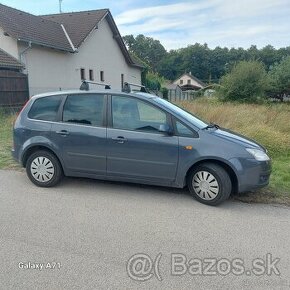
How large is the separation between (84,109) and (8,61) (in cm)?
1347

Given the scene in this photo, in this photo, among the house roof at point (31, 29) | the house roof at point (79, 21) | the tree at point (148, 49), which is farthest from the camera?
the tree at point (148, 49)

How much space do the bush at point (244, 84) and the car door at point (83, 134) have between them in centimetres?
2517

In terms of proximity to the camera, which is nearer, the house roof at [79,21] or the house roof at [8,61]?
the house roof at [8,61]

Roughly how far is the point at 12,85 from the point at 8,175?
11.5 m

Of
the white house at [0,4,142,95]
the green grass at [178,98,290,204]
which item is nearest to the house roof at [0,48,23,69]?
the white house at [0,4,142,95]

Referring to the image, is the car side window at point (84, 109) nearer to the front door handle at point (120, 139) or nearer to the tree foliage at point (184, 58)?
the front door handle at point (120, 139)

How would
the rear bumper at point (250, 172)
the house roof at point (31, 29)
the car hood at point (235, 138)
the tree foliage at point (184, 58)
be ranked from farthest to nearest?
the tree foliage at point (184, 58), the house roof at point (31, 29), the car hood at point (235, 138), the rear bumper at point (250, 172)

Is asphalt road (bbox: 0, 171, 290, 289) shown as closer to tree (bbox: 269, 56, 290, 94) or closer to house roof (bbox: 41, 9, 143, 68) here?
house roof (bbox: 41, 9, 143, 68)

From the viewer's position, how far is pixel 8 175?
5906mm

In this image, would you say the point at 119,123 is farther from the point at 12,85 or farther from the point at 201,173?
the point at 12,85

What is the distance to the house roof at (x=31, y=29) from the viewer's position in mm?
17172

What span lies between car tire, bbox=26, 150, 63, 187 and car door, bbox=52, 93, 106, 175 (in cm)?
19

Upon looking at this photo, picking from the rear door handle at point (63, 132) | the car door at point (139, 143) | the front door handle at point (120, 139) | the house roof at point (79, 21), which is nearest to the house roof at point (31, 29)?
the house roof at point (79, 21)

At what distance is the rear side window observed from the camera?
521 cm
